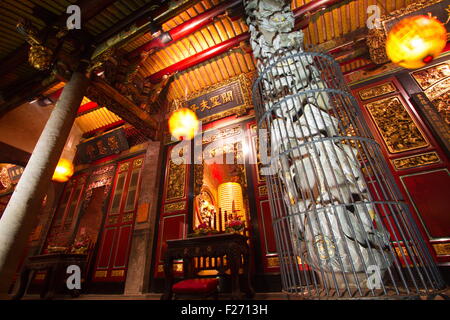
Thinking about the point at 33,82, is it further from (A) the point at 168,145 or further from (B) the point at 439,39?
(B) the point at 439,39

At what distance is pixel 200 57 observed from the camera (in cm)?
508

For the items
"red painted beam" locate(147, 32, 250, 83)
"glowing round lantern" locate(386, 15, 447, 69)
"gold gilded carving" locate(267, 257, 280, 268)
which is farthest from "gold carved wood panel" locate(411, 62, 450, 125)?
"gold gilded carving" locate(267, 257, 280, 268)

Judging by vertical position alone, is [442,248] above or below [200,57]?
below

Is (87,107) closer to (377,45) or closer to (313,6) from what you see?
(313,6)

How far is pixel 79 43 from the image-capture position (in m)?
4.11

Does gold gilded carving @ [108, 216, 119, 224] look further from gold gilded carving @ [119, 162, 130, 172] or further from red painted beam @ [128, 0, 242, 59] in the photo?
red painted beam @ [128, 0, 242, 59]

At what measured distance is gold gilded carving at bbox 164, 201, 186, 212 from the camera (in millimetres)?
4638

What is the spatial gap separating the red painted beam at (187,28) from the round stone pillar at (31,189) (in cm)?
184

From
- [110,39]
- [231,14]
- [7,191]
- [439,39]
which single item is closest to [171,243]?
[110,39]

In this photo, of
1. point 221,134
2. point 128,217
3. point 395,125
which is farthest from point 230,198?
point 395,125

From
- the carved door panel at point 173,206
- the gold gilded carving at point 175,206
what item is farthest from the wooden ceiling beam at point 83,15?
the gold gilded carving at point 175,206

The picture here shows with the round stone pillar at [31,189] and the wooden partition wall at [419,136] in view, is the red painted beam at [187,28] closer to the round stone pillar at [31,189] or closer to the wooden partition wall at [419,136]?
the round stone pillar at [31,189]

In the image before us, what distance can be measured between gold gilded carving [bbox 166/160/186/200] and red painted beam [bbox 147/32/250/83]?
2386 millimetres

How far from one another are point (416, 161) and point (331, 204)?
322 centimetres
